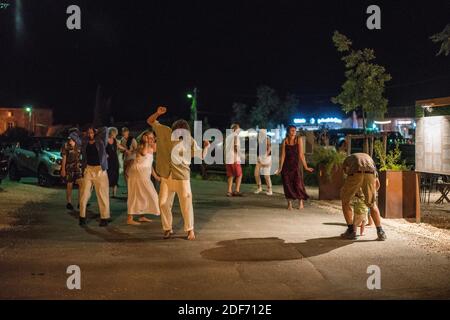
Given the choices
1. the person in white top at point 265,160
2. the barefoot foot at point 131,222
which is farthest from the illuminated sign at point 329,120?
the barefoot foot at point 131,222

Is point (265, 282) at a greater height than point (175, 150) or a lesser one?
lesser

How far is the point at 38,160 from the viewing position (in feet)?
71.4

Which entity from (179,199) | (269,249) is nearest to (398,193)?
(269,249)

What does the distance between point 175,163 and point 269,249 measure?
209 cm

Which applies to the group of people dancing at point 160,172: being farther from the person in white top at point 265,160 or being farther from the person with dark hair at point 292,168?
the person in white top at point 265,160

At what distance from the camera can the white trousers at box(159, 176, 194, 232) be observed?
10.2 m

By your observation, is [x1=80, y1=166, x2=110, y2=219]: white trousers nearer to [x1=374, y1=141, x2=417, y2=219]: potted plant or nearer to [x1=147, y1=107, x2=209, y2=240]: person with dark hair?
[x1=147, y1=107, x2=209, y2=240]: person with dark hair

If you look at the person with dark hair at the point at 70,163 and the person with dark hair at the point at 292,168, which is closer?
the person with dark hair at the point at 70,163

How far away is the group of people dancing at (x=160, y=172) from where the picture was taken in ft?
33.6

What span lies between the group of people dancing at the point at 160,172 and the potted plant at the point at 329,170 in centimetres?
112

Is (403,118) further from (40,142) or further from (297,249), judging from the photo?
(297,249)

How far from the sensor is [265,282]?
295 inches
